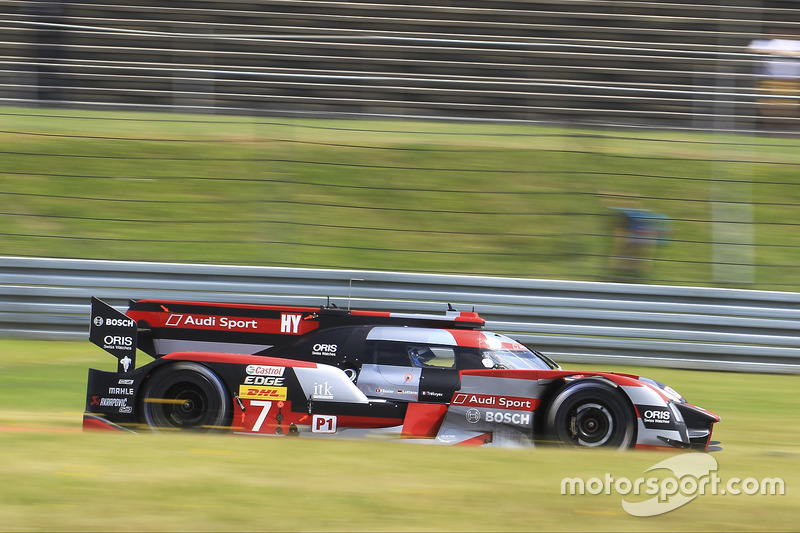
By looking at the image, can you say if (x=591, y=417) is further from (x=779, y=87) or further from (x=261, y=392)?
(x=779, y=87)

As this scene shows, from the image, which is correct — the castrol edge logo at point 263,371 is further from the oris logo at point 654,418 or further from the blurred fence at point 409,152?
the blurred fence at point 409,152

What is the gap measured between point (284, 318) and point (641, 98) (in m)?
7.94

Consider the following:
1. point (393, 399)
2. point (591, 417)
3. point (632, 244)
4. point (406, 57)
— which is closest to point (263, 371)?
point (393, 399)

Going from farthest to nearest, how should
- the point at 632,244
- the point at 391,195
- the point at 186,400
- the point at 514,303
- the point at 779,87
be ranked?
the point at 779,87 < the point at 391,195 < the point at 632,244 < the point at 514,303 < the point at 186,400

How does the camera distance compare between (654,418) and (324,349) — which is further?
(324,349)

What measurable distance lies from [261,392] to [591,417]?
7.24 feet

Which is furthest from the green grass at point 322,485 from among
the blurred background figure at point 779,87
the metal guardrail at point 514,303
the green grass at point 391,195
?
the blurred background figure at point 779,87

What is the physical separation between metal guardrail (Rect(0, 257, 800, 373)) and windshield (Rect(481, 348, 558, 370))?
9.53 ft

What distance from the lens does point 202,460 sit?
4.80 meters

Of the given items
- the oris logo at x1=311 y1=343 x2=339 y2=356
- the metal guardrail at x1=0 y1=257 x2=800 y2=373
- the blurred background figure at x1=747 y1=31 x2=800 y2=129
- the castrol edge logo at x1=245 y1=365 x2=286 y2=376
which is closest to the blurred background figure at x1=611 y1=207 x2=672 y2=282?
the metal guardrail at x1=0 y1=257 x2=800 y2=373

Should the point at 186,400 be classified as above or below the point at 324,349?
below

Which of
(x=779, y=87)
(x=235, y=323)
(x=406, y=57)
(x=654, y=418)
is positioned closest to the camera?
(x=654, y=418)

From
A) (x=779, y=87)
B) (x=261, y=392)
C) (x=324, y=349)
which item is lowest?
(x=261, y=392)

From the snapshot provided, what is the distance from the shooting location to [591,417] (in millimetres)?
5605
